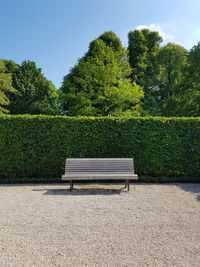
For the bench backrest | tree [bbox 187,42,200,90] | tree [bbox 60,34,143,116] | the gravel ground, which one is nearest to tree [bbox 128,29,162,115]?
tree [bbox 187,42,200,90]

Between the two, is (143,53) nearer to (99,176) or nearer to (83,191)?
(99,176)

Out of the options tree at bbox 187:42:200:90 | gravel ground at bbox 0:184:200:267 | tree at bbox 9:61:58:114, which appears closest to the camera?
gravel ground at bbox 0:184:200:267

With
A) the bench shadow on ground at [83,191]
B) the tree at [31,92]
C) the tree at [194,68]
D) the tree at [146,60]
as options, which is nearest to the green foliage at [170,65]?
the tree at [146,60]

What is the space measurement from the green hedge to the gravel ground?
1.83 meters

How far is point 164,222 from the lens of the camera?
4.05m

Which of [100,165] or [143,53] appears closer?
[100,165]

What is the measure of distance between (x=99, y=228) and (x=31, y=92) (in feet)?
77.7

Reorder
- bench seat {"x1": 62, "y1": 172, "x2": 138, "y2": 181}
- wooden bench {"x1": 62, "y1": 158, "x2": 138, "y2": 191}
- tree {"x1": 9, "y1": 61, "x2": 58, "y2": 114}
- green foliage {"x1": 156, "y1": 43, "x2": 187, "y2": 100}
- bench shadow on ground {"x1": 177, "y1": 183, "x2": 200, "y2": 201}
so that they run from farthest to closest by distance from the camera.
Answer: tree {"x1": 9, "y1": 61, "x2": 58, "y2": 114} → green foliage {"x1": 156, "y1": 43, "x2": 187, "y2": 100} → wooden bench {"x1": 62, "y1": 158, "x2": 138, "y2": 191} → bench seat {"x1": 62, "y1": 172, "x2": 138, "y2": 181} → bench shadow on ground {"x1": 177, "y1": 183, "x2": 200, "y2": 201}

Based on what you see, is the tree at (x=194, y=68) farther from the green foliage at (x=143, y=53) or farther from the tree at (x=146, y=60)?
the green foliage at (x=143, y=53)

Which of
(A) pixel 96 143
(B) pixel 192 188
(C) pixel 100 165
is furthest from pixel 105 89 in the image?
(B) pixel 192 188

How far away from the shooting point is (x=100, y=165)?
276 inches

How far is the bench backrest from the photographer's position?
6891mm

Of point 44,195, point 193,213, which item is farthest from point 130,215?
point 44,195

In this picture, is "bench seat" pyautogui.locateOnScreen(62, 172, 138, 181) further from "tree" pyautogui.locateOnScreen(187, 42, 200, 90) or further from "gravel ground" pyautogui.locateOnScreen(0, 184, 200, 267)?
"tree" pyautogui.locateOnScreen(187, 42, 200, 90)
